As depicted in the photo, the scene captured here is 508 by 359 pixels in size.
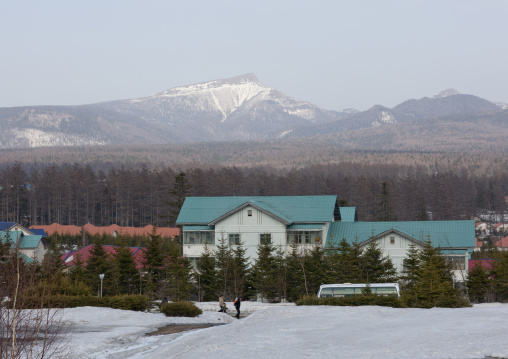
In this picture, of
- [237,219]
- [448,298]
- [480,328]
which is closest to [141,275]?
[237,219]

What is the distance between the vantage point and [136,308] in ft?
129

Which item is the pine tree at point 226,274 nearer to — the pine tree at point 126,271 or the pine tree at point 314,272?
the pine tree at point 314,272

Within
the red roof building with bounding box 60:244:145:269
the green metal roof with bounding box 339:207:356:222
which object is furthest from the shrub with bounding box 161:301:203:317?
the green metal roof with bounding box 339:207:356:222

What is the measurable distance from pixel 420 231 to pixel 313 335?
3739 centimetres

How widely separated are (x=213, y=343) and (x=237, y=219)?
37963 mm

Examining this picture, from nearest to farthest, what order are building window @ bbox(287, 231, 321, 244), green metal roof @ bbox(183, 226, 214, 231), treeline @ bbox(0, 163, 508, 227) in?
building window @ bbox(287, 231, 321, 244), green metal roof @ bbox(183, 226, 214, 231), treeline @ bbox(0, 163, 508, 227)

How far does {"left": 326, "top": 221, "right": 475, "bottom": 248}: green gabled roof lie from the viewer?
5862 cm

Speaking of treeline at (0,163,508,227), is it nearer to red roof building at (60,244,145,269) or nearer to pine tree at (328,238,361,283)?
red roof building at (60,244,145,269)

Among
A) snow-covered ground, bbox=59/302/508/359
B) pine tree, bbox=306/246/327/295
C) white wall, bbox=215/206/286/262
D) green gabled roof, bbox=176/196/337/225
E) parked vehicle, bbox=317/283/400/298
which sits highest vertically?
green gabled roof, bbox=176/196/337/225

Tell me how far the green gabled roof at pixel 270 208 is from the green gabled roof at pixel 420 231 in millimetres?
1784

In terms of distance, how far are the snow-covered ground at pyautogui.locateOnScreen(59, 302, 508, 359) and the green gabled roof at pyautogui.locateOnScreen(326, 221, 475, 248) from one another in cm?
2613

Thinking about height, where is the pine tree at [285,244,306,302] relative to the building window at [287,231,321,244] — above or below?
below

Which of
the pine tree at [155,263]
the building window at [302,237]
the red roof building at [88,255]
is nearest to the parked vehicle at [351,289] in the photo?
the pine tree at [155,263]

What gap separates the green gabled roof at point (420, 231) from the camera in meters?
58.6
